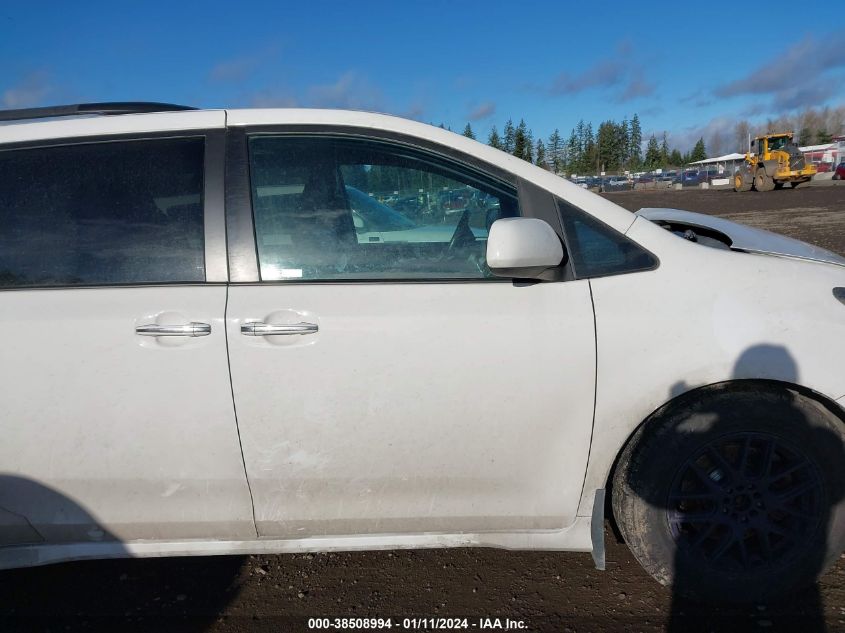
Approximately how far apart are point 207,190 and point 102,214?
0.39m

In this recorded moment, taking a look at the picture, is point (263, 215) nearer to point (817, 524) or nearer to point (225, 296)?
point (225, 296)

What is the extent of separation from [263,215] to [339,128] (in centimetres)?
43

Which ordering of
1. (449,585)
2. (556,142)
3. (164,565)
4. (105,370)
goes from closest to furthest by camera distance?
(105,370) < (449,585) < (164,565) < (556,142)

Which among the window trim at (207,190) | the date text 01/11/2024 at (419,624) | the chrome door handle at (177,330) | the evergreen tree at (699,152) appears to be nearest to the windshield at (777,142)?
the date text 01/11/2024 at (419,624)

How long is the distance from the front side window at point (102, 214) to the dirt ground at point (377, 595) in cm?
134

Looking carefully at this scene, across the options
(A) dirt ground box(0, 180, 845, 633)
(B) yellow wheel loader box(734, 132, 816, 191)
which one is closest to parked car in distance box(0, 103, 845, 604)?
(A) dirt ground box(0, 180, 845, 633)

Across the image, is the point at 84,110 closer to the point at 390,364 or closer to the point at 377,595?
the point at 390,364

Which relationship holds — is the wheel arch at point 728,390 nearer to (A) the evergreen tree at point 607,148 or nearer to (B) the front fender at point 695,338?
(B) the front fender at point 695,338

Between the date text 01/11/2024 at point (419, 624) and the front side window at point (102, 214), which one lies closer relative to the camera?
the front side window at point (102, 214)

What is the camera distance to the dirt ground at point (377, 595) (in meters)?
2.36

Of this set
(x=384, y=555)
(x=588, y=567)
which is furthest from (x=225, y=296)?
(x=588, y=567)

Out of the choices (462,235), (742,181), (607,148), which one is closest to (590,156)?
(607,148)

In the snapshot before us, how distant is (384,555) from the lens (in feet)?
9.31

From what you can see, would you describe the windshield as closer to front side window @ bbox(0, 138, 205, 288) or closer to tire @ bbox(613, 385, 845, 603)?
tire @ bbox(613, 385, 845, 603)
